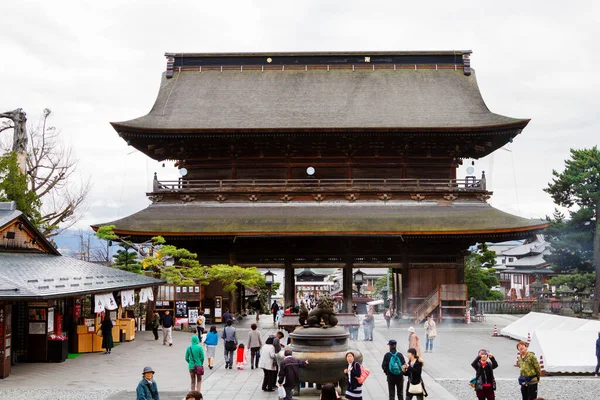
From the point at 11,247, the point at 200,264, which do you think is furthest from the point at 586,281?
the point at 11,247

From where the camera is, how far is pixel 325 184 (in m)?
39.5

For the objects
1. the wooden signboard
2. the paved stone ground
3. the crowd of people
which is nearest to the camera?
the crowd of people

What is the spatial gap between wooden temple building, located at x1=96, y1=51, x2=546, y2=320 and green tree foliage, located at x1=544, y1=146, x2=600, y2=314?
7368 millimetres

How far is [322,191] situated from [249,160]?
490 centimetres

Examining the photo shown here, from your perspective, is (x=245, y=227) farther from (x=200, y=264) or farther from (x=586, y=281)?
(x=586, y=281)

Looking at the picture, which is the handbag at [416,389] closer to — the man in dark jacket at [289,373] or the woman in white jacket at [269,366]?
the man in dark jacket at [289,373]

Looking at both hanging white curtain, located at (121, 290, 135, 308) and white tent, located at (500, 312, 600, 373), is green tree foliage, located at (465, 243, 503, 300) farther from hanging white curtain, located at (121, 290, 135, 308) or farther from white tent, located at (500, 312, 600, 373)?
hanging white curtain, located at (121, 290, 135, 308)

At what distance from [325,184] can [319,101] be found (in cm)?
674

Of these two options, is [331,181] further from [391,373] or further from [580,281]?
[391,373]

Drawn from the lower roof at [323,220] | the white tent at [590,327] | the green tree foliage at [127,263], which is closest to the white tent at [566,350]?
the white tent at [590,327]

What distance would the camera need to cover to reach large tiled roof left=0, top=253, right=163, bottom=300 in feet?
64.4

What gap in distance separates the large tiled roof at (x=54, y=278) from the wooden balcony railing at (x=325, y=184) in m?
9.83

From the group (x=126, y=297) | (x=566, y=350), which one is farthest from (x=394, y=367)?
(x=126, y=297)

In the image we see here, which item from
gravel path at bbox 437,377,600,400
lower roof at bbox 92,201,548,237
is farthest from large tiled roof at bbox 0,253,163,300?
gravel path at bbox 437,377,600,400
